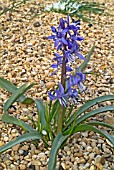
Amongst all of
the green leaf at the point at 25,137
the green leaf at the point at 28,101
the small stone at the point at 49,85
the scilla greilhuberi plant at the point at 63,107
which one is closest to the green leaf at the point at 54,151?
the scilla greilhuberi plant at the point at 63,107

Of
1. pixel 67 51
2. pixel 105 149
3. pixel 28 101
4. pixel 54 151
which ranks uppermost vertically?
pixel 28 101

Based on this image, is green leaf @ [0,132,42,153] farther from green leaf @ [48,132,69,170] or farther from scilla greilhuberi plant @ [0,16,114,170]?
green leaf @ [48,132,69,170]

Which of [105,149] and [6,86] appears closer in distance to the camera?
[105,149]

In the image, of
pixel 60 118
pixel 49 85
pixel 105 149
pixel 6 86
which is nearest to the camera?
pixel 60 118

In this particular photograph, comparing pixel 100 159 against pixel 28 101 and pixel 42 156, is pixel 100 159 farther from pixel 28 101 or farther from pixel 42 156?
pixel 28 101

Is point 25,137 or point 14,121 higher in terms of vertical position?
point 14,121

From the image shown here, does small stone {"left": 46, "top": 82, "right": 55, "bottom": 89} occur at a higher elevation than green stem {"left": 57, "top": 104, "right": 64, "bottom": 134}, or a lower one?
higher

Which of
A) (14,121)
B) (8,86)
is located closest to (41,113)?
(14,121)

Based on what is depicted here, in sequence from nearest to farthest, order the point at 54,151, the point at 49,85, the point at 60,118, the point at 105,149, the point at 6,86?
the point at 54,151 → the point at 60,118 → the point at 105,149 → the point at 6,86 → the point at 49,85

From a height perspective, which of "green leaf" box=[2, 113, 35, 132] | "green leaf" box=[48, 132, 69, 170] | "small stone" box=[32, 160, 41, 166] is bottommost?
"green leaf" box=[48, 132, 69, 170]

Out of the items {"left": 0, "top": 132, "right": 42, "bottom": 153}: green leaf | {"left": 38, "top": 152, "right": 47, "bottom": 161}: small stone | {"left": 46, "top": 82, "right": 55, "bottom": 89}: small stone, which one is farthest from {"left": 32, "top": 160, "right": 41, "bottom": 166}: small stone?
{"left": 46, "top": 82, "right": 55, "bottom": 89}: small stone

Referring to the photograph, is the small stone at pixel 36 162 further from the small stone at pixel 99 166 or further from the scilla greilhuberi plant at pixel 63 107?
the small stone at pixel 99 166
